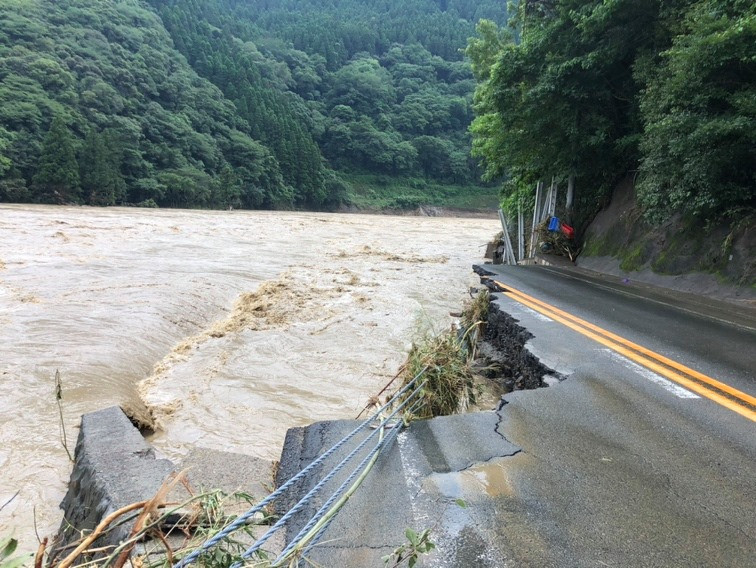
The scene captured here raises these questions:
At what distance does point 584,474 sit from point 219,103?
3350 inches

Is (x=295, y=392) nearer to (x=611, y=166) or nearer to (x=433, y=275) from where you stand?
(x=433, y=275)

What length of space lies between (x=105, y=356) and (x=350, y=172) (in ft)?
290

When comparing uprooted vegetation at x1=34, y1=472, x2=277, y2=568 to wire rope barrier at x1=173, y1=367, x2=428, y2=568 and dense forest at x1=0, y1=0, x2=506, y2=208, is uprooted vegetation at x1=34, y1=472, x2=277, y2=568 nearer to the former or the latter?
wire rope barrier at x1=173, y1=367, x2=428, y2=568

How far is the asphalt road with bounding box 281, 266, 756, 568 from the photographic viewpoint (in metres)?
2.22

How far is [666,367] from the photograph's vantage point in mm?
4699

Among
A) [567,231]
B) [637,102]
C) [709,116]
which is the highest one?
[637,102]

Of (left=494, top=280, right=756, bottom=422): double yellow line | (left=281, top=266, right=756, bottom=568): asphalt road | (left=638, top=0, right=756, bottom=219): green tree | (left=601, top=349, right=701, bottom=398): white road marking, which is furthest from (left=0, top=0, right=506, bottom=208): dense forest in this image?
(left=281, top=266, right=756, bottom=568): asphalt road

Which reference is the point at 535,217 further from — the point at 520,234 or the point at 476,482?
the point at 476,482

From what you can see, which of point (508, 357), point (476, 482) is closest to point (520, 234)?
point (508, 357)

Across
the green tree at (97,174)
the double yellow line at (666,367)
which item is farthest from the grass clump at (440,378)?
the green tree at (97,174)

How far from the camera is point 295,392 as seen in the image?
6035mm

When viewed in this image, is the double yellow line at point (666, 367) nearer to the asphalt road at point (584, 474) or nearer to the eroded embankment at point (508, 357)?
the asphalt road at point (584, 474)

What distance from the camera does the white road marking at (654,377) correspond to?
406 cm

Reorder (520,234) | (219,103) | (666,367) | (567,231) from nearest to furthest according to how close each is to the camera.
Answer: (666,367)
(567,231)
(520,234)
(219,103)
